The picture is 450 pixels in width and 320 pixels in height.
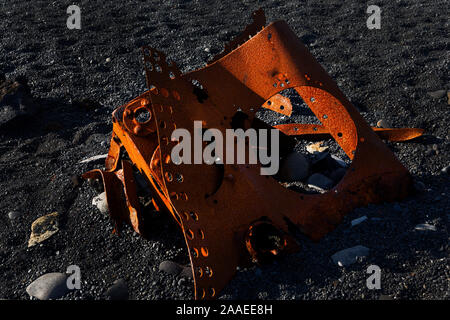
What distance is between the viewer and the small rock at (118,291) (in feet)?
9.77

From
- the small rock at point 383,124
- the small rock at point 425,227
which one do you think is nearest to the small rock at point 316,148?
the small rock at point 383,124

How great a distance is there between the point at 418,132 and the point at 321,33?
9.02 feet

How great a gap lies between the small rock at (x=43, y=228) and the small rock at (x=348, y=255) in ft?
6.59

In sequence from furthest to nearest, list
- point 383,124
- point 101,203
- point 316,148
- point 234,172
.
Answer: point 383,124, point 316,148, point 101,203, point 234,172

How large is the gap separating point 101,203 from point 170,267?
917 mm

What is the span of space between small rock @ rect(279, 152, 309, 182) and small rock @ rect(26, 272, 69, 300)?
1619mm

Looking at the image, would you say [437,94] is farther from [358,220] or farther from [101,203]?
[101,203]

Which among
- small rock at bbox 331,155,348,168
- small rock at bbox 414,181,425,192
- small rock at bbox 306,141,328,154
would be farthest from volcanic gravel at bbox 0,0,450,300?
small rock at bbox 306,141,328,154

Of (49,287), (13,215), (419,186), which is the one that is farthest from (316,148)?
(13,215)

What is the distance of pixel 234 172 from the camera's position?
2912mm

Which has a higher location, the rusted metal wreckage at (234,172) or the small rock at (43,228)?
the rusted metal wreckage at (234,172)

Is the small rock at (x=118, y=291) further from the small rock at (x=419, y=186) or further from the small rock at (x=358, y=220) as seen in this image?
the small rock at (x=419, y=186)
